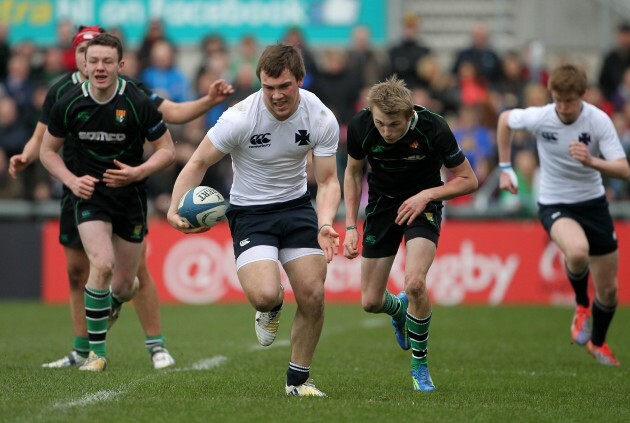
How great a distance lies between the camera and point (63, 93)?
9.59 m

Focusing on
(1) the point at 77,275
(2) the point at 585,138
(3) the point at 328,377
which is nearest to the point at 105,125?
(1) the point at 77,275

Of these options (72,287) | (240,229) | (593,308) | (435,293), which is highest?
(240,229)

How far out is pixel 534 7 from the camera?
22750mm

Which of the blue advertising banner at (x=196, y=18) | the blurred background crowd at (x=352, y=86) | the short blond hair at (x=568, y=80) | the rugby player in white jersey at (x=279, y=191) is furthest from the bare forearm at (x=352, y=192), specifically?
the blue advertising banner at (x=196, y=18)

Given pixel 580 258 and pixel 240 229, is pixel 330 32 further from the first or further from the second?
pixel 240 229

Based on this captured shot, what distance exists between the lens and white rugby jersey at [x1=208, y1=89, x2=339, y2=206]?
788cm

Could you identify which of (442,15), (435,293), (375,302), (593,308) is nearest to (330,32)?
(442,15)

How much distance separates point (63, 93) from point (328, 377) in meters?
3.41

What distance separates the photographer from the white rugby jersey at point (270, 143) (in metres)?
7.88

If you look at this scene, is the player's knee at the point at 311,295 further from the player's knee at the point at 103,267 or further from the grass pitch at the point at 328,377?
the player's knee at the point at 103,267

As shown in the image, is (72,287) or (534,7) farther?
(534,7)

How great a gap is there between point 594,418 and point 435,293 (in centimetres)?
1071

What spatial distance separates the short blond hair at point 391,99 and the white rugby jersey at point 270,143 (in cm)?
35

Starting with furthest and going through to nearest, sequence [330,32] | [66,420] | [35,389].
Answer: [330,32], [35,389], [66,420]
